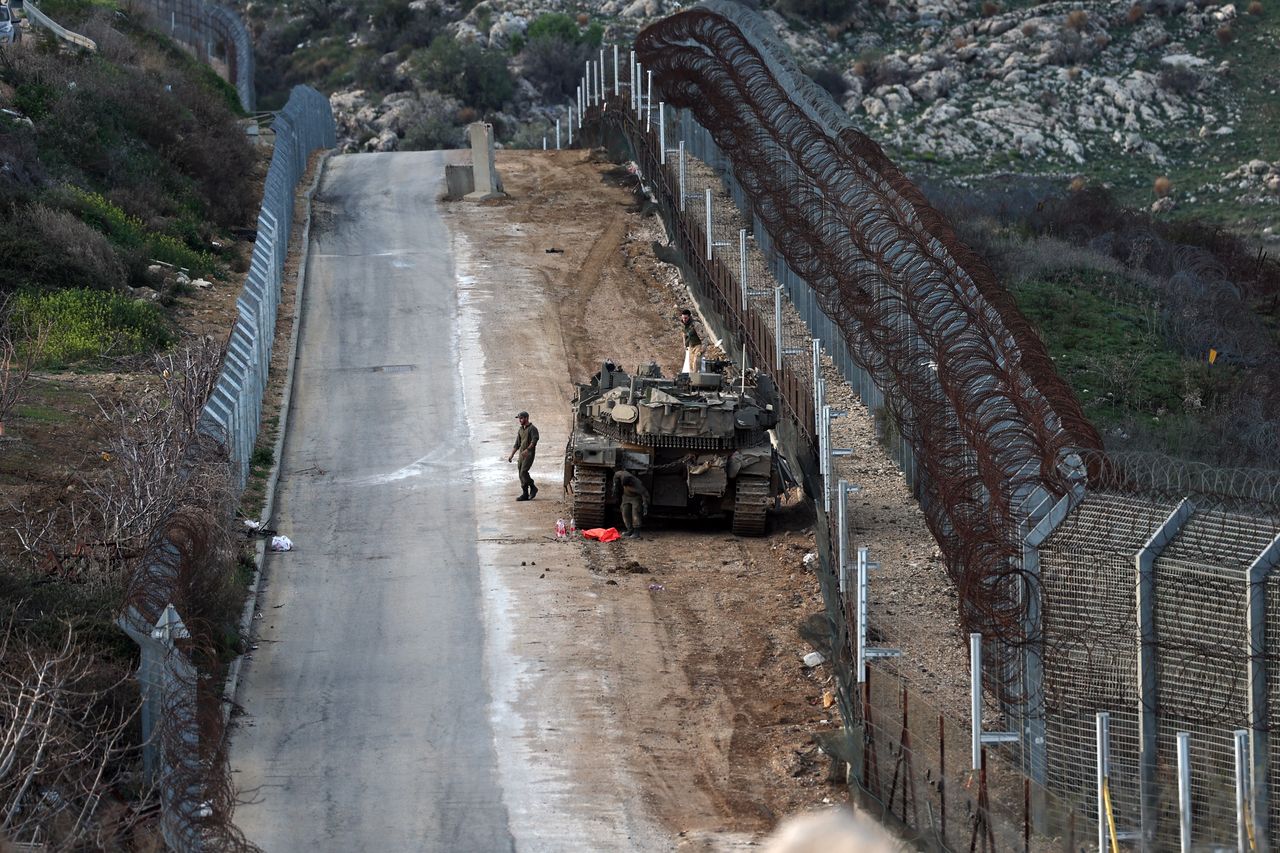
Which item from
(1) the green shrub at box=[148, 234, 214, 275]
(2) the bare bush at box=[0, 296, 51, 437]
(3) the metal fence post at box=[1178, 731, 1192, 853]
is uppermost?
(1) the green shrub at box=[148, 234, 214, 275]

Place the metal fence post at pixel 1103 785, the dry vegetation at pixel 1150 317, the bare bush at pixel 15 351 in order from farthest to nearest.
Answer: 1. the dry vegetation at pixel 1150 317
2. the bare bush at pixel 15 351
3. the metal fence post at pixel 1103 785

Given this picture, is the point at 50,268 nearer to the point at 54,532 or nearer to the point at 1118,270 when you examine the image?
the point at 54,532

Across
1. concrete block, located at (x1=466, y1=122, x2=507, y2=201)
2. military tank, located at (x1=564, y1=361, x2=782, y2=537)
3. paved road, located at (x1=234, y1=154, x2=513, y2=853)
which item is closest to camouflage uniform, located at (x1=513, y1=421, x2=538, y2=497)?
paved road, located at (x1=234, y1=154, x2=513, y2=853)

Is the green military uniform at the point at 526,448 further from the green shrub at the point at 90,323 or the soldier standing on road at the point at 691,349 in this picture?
the green shrub at the point at 90,323

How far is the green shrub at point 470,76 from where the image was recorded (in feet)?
241

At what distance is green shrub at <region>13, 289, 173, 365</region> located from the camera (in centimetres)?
3014

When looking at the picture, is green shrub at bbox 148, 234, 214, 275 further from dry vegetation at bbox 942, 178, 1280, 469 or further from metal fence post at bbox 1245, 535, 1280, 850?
metal fence post at bbox 1245, 535, 1280, 850

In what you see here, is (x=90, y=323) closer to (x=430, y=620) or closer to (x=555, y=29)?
(x=430, y=620)


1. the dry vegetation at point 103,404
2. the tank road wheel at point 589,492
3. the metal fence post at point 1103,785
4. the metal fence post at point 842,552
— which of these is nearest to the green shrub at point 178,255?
the dry vegetation at point 103,404

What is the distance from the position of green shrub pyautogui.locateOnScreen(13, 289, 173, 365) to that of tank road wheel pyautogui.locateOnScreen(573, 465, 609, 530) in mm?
10193

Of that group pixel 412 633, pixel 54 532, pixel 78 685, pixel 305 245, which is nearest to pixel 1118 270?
pixel 305 245

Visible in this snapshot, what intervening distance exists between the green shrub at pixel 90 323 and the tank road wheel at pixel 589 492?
401 inches

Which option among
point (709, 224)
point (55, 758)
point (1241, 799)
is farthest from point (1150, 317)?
point (55, 758)

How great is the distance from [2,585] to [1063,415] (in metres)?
9.27
